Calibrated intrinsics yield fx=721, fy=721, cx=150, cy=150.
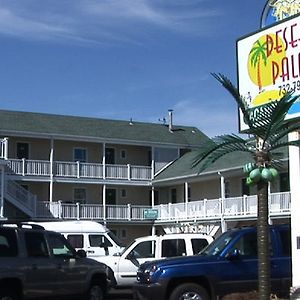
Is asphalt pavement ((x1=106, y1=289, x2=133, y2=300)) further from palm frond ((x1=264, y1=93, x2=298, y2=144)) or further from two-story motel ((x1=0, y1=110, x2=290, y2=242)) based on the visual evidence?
two-story motel ((x1=0, y1=110, x2=290, y2=242))

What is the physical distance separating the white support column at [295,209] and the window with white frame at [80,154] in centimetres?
3295

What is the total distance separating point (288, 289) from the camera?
15.3m

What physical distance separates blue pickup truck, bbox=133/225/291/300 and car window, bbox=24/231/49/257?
2136 mm

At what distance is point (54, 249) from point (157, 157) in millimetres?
35706

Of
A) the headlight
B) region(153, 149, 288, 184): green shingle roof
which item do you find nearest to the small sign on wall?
region(153, 149, 288, 184): green shingle roof

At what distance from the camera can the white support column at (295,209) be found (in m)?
15.0

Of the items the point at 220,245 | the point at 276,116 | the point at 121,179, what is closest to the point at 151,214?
the point at 121,179

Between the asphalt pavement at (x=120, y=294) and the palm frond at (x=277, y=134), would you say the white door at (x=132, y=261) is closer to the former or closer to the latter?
the asphalt pavement at (x=120, y=294)

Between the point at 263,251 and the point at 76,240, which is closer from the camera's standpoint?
the point at 263,251

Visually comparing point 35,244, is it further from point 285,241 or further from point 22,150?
point 22,150

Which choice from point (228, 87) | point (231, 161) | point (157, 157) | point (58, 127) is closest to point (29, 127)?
point (58, 127)

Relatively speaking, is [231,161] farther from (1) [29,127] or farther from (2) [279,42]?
(2) [279,42]

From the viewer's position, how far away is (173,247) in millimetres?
19719

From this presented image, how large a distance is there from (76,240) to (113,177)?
23.1 metres
